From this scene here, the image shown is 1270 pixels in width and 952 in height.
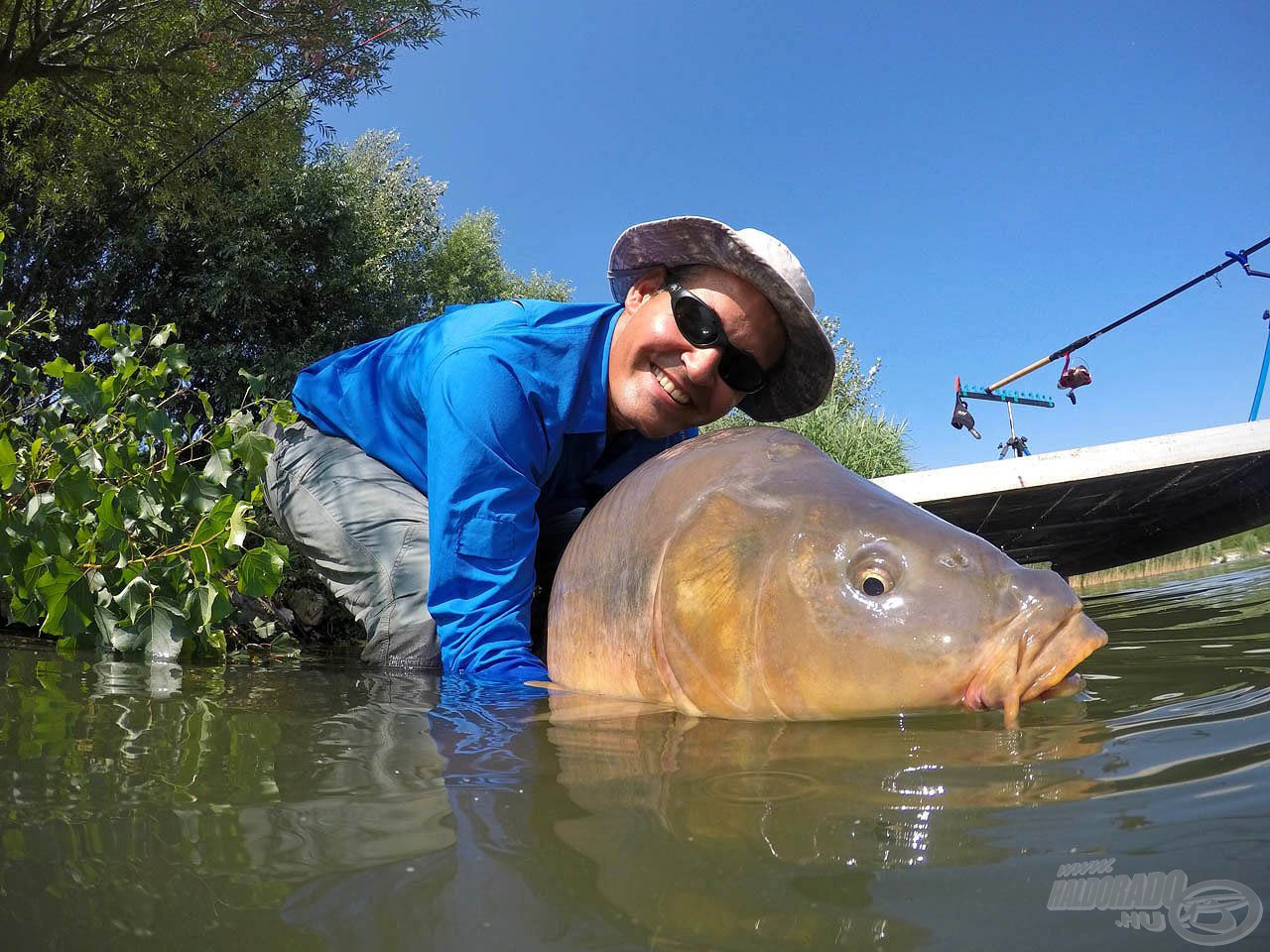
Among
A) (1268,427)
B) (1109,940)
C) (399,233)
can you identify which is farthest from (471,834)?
(399,233)

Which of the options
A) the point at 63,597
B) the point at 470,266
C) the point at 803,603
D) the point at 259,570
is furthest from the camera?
the point at 470,266

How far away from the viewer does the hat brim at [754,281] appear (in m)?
2.83

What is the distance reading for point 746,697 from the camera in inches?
64.2

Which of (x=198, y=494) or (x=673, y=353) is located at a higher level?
(x=673, y=353)

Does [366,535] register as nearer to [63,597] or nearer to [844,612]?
[63,597]

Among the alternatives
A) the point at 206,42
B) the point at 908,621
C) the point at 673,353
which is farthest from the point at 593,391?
the point at 206,42

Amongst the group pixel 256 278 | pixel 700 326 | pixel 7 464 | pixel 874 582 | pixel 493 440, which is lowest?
pixel 874 582

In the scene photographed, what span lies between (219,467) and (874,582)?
7.65 ft

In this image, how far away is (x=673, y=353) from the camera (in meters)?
2.96

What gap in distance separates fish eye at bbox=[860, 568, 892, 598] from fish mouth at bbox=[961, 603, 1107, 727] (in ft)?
0.74

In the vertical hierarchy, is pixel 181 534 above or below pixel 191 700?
above

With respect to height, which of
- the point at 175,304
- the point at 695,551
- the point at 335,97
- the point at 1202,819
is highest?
the point at 335,97

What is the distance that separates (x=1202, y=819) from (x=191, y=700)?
1832 mm

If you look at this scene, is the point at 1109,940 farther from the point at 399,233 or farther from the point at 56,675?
the point at 399,233
